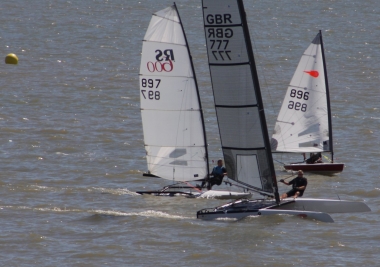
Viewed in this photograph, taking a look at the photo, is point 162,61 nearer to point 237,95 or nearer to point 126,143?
point 237,95

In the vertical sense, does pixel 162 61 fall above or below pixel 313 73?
above

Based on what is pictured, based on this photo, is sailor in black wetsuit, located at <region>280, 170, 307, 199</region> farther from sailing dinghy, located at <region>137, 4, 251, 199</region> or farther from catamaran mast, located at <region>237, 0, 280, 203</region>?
sailing dinghy, located at <region>137, 4, 251, 199</region>

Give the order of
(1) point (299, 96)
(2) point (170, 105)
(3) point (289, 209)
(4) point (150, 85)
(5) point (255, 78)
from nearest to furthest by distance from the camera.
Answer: (5) point (255, 78)
(3) point (289, 209)
(4) point (150, 85)
(2) point (170, 105)
(1) point (299, 96)

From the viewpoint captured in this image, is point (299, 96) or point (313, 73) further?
point (299, 96)

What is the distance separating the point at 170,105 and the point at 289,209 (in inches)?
201

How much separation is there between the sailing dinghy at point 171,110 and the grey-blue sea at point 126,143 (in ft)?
3.81

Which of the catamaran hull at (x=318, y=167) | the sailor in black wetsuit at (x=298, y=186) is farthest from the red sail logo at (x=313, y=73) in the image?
the sailor in black wetsuit at (x=298, y=186)

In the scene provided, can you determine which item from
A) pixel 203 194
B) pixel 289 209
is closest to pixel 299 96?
pixel 203 194

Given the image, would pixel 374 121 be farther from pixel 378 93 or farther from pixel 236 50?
pixel 236 50

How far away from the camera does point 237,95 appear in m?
19.8

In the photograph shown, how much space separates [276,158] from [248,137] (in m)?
10.2

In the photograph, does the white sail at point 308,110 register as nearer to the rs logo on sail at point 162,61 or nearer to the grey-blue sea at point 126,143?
the grey-blue sea at point 126,143

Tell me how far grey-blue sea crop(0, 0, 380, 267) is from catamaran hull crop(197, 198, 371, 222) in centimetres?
21

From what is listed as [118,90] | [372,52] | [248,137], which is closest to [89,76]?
[118,90]
